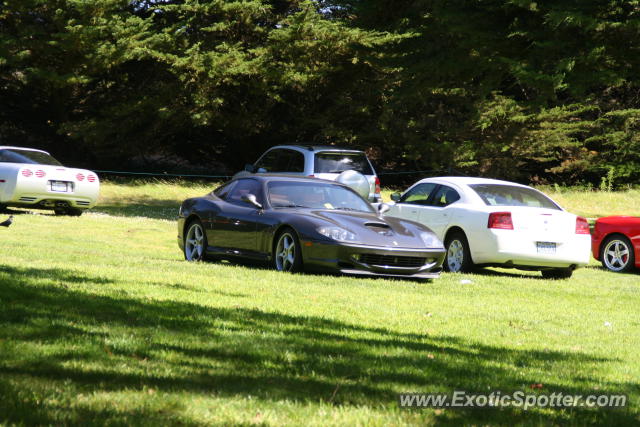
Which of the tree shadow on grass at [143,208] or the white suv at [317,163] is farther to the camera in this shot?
the tree shadow on grass at [143,208]

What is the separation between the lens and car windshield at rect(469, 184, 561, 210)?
1448 cm

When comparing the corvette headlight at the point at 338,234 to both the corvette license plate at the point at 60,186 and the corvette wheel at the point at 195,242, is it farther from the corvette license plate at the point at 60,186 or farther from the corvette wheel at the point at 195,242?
the corvette license plate at the point at 60,186

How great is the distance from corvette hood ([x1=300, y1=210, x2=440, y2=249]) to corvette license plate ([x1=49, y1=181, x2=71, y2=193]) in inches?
417

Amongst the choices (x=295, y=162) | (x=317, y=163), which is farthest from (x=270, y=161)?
(x=317, y=163)

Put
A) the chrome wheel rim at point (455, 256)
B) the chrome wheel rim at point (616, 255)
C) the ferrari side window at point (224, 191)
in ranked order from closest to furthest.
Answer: the ferrari side window at point (224, 191), the chrome wheel rim at point (455, 256), the chrome wheel rim at point (616, 255)

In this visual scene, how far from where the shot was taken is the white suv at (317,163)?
794 inches

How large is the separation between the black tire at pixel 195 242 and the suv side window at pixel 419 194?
384 cm

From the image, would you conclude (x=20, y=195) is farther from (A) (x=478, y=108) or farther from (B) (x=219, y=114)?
(A) (x=478, y=108)

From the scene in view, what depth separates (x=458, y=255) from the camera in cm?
1435

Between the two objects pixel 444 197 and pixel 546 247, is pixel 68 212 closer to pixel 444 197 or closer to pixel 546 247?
pixel 444 197

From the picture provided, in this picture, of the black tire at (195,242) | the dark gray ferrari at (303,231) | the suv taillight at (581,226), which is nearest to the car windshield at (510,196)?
the suv taillight at (581,226)

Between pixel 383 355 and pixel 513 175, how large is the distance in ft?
101

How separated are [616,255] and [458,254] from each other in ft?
11.4

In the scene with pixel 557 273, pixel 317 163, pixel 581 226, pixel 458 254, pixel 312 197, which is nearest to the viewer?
pixel 312 197
